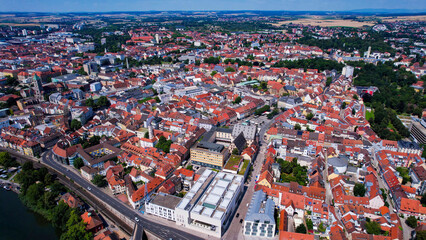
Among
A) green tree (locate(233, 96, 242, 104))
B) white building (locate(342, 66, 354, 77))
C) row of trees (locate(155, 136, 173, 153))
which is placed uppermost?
white building (locate(342, 66, 354, 77))

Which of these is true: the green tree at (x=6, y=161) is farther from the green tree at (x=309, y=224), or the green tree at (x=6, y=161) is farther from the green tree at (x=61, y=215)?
the green tree at (x=309, y=224)

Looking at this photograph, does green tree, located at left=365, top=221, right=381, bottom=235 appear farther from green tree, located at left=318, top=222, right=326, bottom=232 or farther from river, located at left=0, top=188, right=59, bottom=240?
river, located at left=0, top=188, right=59, bottom=240

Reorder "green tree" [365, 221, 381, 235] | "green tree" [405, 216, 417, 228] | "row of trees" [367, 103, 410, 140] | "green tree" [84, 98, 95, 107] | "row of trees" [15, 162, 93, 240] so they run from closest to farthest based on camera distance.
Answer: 1. "green tree" [365, 221, 381, 235]
2. "row of trees" [15, 162, 93, 240]
3. "green tree" [405, 216, 417, 228]
4. "row of trees" [367, 103, 410, 140]
5. "green tree" [84, 98, 95, 107]

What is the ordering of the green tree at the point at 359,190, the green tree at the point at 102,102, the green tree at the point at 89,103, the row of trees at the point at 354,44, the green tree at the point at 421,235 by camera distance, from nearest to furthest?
the green tree at the point at 421,235
the green tree at the point at 359,190
the green tree at the point at 89,103
the green tree at the point at 102,102
the row of trees at the point at 354,44

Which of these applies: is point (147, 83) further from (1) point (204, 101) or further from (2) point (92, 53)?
(2) point (92, 53)

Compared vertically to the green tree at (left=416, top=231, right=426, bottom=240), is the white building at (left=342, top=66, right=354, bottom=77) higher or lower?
higher

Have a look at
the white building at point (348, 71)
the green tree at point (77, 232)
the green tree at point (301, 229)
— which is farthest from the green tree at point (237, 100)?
the white building at point (348, 71)

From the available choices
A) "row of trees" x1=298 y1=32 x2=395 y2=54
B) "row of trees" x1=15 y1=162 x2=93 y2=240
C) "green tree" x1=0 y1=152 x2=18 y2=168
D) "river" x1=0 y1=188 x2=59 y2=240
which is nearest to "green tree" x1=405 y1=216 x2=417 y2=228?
"row of trees" x1=15 y1=162 x2=93 y2=240
